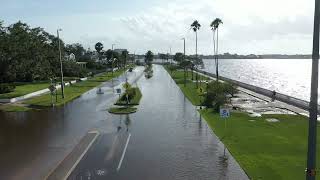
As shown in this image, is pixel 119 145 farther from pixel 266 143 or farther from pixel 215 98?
pixel 215 98

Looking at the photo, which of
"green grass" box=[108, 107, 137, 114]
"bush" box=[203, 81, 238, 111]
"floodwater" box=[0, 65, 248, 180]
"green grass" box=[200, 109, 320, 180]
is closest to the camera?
"floodwater" box=[0, 65, 248, 180]

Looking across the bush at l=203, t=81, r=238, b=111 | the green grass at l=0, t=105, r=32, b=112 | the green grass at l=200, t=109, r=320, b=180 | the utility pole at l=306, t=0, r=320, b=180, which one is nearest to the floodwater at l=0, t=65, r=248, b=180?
the green grass at l=200, t=109, r=320, b=180

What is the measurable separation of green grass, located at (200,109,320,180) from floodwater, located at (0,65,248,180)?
3.03ft

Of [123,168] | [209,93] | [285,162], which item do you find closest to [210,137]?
[285,162]

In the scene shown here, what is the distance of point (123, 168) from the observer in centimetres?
2289

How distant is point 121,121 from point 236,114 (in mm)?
12690

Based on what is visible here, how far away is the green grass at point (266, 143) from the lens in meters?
22.6

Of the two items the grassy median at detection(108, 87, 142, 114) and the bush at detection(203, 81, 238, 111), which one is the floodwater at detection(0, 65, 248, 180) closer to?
the grassy median at detection(108, 87, 142, 114)

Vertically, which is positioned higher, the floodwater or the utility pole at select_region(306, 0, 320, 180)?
the utility pole at select_region(306, 0, 320, 180)

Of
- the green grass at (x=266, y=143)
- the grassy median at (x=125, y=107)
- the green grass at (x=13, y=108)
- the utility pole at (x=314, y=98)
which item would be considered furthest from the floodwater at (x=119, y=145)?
the utility pole at (x=314, y=98)

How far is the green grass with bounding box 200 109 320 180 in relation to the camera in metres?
22.6

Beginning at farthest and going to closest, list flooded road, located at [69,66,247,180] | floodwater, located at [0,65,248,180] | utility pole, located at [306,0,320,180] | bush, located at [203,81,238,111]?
bush, located at [203,81,238,111]
floodwater, located at [0,65,248,180]
flooded road, located at [69,66,247,180]
utility pole, located at [306,0,320,180]

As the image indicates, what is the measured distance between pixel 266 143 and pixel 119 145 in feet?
32.8

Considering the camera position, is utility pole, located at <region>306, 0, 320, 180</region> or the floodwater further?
the floodwater
